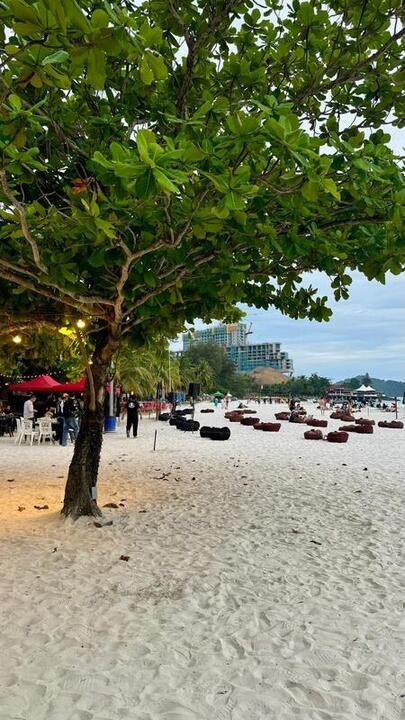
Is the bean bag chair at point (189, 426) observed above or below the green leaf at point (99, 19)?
below

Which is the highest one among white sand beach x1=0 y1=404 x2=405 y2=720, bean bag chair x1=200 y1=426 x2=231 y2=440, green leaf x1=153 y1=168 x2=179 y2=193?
green leaf x1=153 y1=168 x2=179 y2=193

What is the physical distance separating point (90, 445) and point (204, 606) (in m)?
3.87

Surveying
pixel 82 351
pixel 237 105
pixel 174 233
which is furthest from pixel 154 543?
pixel 237 105

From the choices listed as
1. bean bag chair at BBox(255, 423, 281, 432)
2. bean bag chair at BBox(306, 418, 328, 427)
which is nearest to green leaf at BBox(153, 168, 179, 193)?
bean bag chair at BBox(255, 423, 281, 432)

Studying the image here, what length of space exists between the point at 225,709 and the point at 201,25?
22.3 ft

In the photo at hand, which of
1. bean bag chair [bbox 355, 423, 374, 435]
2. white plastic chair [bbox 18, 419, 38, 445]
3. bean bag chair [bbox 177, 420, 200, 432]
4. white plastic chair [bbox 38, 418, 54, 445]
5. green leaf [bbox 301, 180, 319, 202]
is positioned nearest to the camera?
green leaf [bbox 301, 180, 319, 202]

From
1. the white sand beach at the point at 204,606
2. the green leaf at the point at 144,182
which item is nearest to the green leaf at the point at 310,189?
the green leaf at the point at 144,182

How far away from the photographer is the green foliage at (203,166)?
3514 mm

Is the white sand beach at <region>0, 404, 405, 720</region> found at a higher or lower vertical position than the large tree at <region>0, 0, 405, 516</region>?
lower

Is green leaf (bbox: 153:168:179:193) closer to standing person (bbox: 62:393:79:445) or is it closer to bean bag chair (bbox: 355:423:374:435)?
standing person (bbox: 62:393:79:445)

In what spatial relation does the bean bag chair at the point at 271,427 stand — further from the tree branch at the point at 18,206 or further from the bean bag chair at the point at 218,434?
the tree branch at the point at 18,206

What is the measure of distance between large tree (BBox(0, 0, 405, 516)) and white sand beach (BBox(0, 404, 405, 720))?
1716 millimetres

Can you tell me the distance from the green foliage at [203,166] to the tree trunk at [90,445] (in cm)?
72

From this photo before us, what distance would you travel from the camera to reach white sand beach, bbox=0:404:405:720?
10.7 feet
